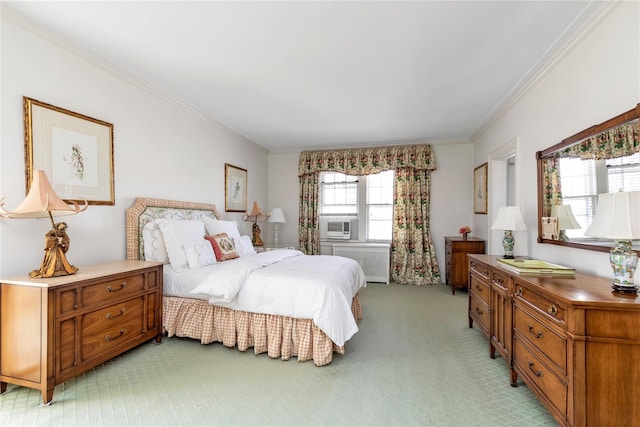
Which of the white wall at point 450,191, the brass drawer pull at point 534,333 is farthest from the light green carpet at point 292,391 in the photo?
the white wall at point 450,191

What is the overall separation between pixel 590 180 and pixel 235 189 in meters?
4.41

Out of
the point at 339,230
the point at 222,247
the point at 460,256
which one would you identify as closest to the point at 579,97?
the point at 460,256

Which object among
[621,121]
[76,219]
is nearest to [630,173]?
[621,121]

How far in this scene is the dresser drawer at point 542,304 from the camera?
1.58 meters

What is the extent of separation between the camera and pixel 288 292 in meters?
2.59

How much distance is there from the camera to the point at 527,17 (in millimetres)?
2107

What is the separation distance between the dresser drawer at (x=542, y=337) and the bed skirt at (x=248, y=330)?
1.31 meters

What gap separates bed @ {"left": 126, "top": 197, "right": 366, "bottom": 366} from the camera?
2510mm

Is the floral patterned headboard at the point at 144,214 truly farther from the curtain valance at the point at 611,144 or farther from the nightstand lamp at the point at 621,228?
the curtain valance at the point at 611,144

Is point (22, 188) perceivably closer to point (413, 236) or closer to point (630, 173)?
point (630, 173)

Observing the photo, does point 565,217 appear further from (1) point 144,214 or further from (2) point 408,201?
(1) point 144,214

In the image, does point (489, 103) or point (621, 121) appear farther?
point (489, 103)

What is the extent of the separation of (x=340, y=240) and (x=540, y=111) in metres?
3.85

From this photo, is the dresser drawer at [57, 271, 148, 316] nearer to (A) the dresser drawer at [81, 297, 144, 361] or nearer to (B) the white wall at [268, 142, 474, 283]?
(A) the dresser drawer at [81, 297, 144, 361]
